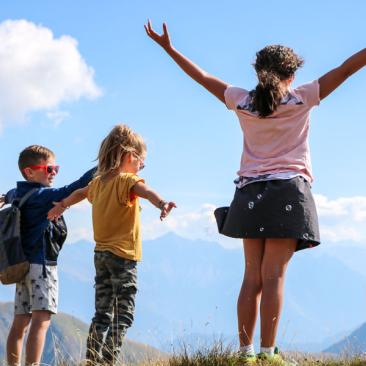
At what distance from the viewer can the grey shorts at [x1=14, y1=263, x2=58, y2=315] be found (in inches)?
309

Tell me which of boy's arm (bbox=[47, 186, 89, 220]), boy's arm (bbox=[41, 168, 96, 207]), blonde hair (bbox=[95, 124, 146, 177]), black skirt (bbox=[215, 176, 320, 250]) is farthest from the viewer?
boy's arm (bbox=[41, 168, 96, 207])

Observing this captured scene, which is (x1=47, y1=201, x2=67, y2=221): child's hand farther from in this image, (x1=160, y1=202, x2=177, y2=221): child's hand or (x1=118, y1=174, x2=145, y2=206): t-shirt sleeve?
(x1=160, y1=202, x2=177, y2=221): child's hand

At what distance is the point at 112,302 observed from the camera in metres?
7.09

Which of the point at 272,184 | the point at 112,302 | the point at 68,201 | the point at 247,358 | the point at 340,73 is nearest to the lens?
the point at 247,358

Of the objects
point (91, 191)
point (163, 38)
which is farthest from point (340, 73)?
point (91, 191)

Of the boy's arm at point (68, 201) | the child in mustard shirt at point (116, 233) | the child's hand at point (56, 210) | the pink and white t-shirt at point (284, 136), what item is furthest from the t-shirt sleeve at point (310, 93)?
the child's hand at point (56, 210)

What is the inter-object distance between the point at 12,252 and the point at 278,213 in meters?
3.46

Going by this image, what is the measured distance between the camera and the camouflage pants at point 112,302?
6910 mm

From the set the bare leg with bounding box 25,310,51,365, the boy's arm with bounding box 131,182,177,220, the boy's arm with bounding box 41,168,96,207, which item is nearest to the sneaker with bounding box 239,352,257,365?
the boy's arm with bounding box 131,182,177,220

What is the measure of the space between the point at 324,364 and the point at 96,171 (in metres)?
3.25

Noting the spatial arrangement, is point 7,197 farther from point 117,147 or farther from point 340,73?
point 340,73

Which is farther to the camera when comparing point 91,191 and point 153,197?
point 91,191

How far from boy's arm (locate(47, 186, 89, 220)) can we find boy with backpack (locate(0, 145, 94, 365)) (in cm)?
38

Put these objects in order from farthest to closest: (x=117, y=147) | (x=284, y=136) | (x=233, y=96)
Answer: (x=117, y=147) → (x=233, y=96) → (x=284, y=136)
